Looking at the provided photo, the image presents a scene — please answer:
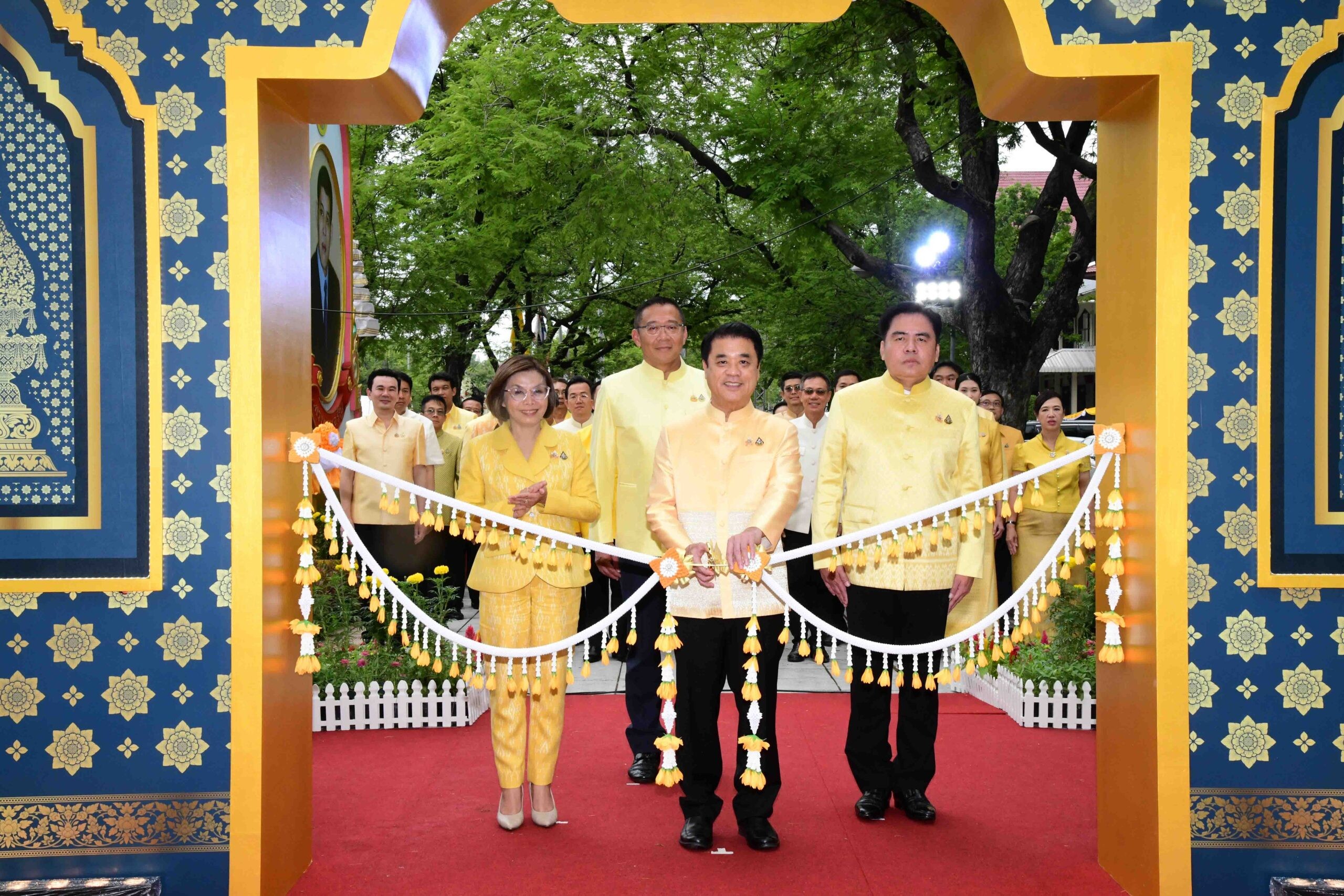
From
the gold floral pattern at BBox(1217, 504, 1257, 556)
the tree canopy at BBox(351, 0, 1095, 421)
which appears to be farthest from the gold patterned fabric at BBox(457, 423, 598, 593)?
the tree canopy at BBox(351, 0, 1095, 421)

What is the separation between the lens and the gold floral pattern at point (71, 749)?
356 centimetres

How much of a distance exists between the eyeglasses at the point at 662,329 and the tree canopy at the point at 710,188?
5607 mm

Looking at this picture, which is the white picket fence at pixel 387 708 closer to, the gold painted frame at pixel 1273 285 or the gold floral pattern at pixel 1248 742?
the gold floral pattern at pixel 1248 742

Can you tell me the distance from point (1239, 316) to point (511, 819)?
3.11 meters

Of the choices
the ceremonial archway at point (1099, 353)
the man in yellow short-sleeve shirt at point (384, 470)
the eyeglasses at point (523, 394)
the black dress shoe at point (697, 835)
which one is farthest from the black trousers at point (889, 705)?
the man in yellow short-sleeve shirt at point (384, 470)

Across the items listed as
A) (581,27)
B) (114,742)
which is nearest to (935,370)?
(114,742)

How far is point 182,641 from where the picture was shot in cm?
356

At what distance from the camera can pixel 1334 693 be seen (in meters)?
3.60

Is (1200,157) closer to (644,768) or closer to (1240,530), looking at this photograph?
(1240,530)

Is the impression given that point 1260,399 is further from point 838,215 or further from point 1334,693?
point 838,215

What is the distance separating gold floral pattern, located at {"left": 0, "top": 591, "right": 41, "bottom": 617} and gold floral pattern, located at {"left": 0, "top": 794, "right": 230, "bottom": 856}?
0.61m

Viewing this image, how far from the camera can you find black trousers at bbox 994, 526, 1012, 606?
7910mm

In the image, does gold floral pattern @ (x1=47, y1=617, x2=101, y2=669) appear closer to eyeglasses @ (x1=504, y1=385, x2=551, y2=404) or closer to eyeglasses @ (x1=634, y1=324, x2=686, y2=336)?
eyeglasses @ (x1=504, y1=385, x2=551, y2=404)

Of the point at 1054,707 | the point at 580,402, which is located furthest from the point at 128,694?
the point at 580,402
